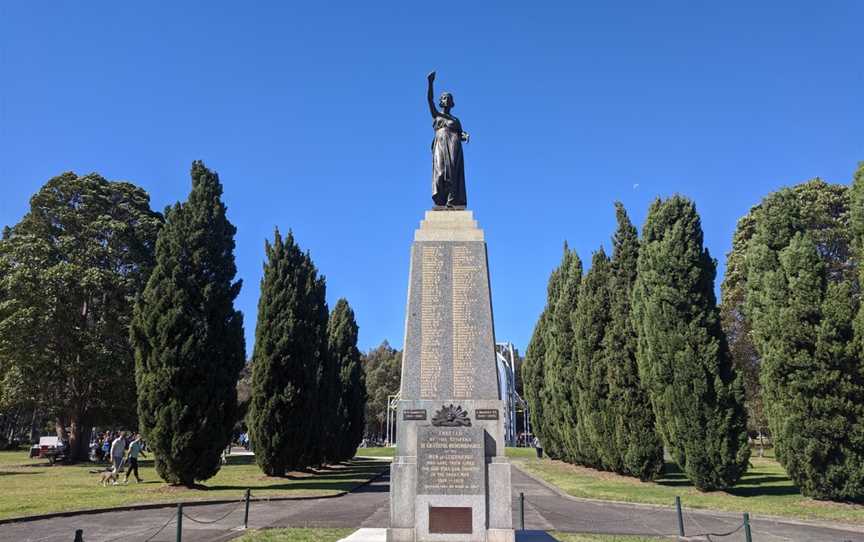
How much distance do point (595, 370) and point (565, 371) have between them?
18.4 ft

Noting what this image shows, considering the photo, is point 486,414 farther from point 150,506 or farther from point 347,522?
point 150,506

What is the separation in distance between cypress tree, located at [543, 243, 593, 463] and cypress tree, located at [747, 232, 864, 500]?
44.5 ft

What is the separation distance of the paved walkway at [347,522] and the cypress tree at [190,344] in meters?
3.89

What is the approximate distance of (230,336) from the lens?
71.3 ft

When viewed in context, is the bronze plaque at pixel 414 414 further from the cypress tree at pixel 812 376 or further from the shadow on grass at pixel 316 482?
the shadow on grass at pixel 316 482

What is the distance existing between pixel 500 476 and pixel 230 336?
47.8 feet

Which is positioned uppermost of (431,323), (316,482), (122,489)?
(431,323)

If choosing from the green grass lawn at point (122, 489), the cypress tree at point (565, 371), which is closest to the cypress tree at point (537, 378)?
the cypress tree at point (565, 371)

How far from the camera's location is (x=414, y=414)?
10.4 meters

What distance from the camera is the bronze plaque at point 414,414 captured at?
10359mm

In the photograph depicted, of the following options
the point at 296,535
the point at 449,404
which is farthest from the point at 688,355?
the point at 296,535

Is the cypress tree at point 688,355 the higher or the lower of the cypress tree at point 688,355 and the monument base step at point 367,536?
the higher

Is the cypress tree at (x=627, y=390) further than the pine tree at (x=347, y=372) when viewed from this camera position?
No

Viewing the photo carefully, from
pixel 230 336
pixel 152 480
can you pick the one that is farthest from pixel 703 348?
pixel 152 480
